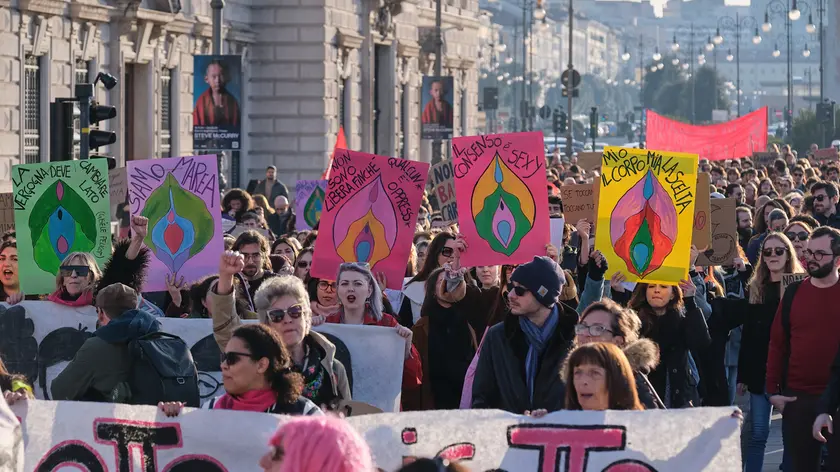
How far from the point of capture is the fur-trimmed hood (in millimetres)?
6832

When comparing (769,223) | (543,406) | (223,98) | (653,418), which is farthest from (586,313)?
(223,98)

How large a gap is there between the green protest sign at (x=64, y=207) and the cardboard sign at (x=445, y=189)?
16.1 ft

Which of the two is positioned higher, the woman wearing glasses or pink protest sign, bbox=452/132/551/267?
pink protest sign, bbox=452/132/551/267

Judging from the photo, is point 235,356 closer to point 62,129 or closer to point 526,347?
point 526,347

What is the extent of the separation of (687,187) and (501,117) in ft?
307

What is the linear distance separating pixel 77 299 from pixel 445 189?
7.38 meters

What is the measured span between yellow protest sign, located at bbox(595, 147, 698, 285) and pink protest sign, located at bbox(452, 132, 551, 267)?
1.62ft

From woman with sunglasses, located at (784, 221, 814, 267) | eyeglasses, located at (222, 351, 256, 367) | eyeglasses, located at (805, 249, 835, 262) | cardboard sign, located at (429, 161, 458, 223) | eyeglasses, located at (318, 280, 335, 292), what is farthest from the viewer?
cardboard sign, located at (429, 161, 458, 223)

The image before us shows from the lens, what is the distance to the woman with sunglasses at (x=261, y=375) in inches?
236

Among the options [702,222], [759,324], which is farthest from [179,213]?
[759,324]

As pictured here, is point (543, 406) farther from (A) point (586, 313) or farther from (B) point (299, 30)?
(B) point (299, 30)

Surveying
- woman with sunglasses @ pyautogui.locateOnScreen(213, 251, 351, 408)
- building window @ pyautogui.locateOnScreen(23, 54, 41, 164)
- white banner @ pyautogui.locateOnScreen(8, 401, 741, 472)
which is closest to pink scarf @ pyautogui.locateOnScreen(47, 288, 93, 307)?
woman with sunglasses @ pyautogui.locateOnScreen(213, 251, 351, 408)

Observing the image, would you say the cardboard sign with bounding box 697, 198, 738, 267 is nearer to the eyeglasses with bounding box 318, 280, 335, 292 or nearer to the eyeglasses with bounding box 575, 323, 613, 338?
the eyeglasses with bounding box 318, 280, 335, 292

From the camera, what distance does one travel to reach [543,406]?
709 cm
